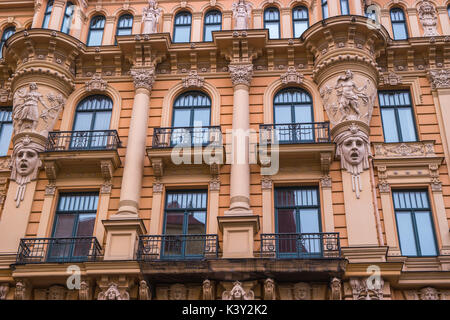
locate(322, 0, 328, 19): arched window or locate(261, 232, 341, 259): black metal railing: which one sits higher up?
locate(322, 0, 328, 19): arched window

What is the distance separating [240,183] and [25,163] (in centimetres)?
803

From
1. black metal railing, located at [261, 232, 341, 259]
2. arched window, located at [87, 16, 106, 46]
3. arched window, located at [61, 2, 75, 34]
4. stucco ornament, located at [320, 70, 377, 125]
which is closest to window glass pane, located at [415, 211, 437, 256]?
black metal railing, located at [261, 232, 341, 259]

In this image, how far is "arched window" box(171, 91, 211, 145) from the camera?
21.1 metres

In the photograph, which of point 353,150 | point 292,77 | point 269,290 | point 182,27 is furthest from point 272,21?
point 269,290

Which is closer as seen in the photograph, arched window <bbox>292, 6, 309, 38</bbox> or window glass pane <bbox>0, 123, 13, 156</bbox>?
window glass pane <bbox>0, 123, 13, 156</bbox>

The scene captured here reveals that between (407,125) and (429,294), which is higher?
(407,125)

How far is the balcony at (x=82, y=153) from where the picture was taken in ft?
66.6

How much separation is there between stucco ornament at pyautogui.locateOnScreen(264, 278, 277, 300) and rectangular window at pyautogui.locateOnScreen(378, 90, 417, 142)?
7.54m

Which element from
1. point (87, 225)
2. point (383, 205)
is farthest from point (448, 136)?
point (87, 225)

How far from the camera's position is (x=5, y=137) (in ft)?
75.2

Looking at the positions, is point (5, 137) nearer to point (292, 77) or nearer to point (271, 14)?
point (292, 77)

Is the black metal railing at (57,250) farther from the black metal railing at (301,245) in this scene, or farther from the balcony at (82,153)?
the black metal railing at (301,245)

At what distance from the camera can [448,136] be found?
2041 cm

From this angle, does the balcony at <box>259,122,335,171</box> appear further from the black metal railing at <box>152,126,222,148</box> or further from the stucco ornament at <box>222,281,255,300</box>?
the stucco ornament at <box>222,281,255,300</box>
